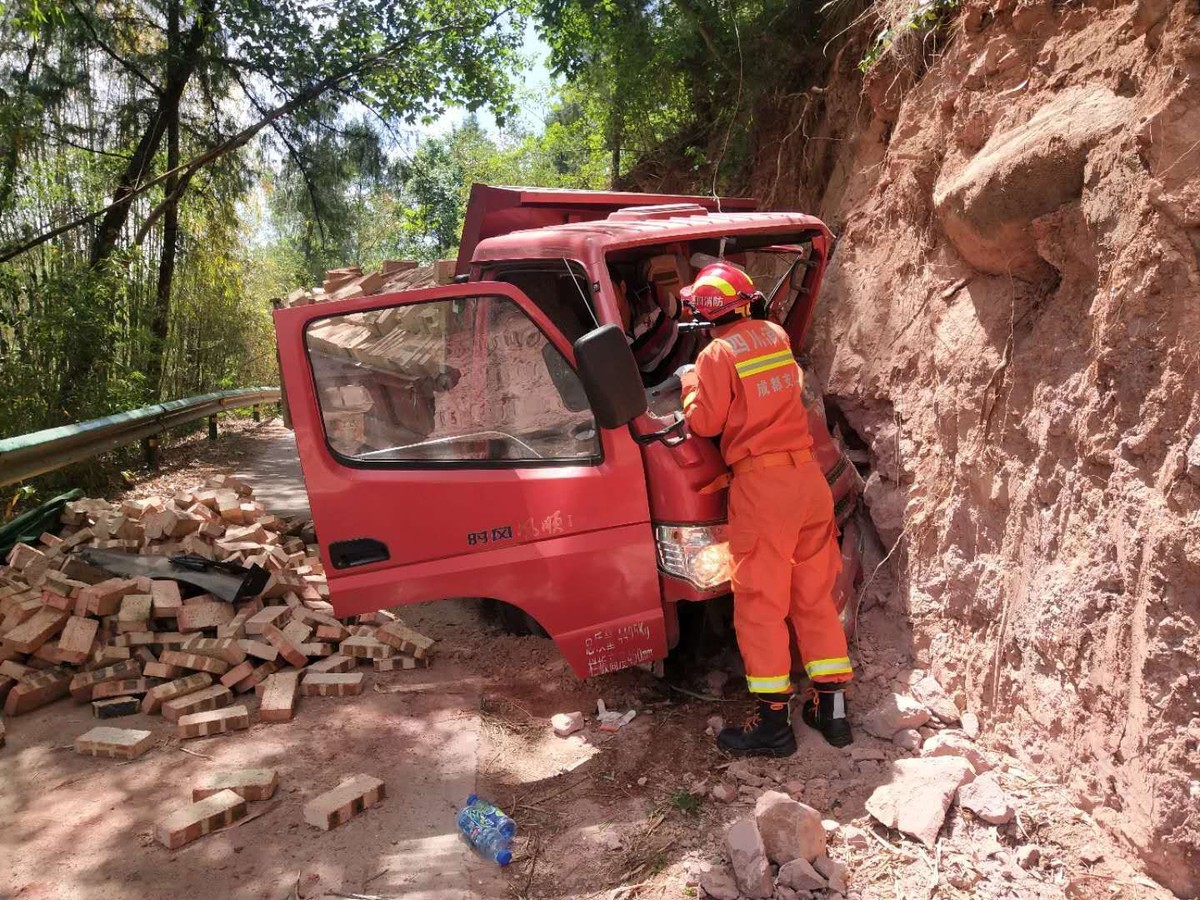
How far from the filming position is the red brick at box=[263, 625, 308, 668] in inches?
177

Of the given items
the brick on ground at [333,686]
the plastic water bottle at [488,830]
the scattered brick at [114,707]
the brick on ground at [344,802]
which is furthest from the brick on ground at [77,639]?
the plastic water bottle at [488,830]

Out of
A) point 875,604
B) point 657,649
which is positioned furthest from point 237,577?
point 875,604

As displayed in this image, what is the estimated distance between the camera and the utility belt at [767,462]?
3.46 meters

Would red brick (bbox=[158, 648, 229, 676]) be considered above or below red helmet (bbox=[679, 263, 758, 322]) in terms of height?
below

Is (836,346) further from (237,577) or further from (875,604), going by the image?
(237,577)

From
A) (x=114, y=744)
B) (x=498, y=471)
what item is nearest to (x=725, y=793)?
(x=498, y=471)

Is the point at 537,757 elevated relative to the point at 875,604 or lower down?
lower down

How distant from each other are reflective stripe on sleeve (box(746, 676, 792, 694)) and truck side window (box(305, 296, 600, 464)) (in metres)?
1.12

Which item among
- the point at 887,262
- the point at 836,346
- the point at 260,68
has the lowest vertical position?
the point at 836,346

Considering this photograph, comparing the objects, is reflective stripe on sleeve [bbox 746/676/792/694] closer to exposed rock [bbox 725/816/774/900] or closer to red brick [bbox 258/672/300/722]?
exposed rock [bbox 725/816/774/900]

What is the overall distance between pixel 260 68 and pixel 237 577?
7.60 m

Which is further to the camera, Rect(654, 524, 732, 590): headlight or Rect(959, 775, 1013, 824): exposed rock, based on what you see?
Rect(654, 524, 732, 590): headlight

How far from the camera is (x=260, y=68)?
403 inches

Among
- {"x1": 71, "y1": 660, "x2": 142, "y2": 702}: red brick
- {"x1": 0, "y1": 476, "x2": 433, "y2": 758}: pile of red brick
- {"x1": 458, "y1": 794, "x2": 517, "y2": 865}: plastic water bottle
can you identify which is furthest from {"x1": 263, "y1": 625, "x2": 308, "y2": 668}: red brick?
{"x1": 458, "y1": 794, "x2": 517, "y2": 865}: plastic water bottle
